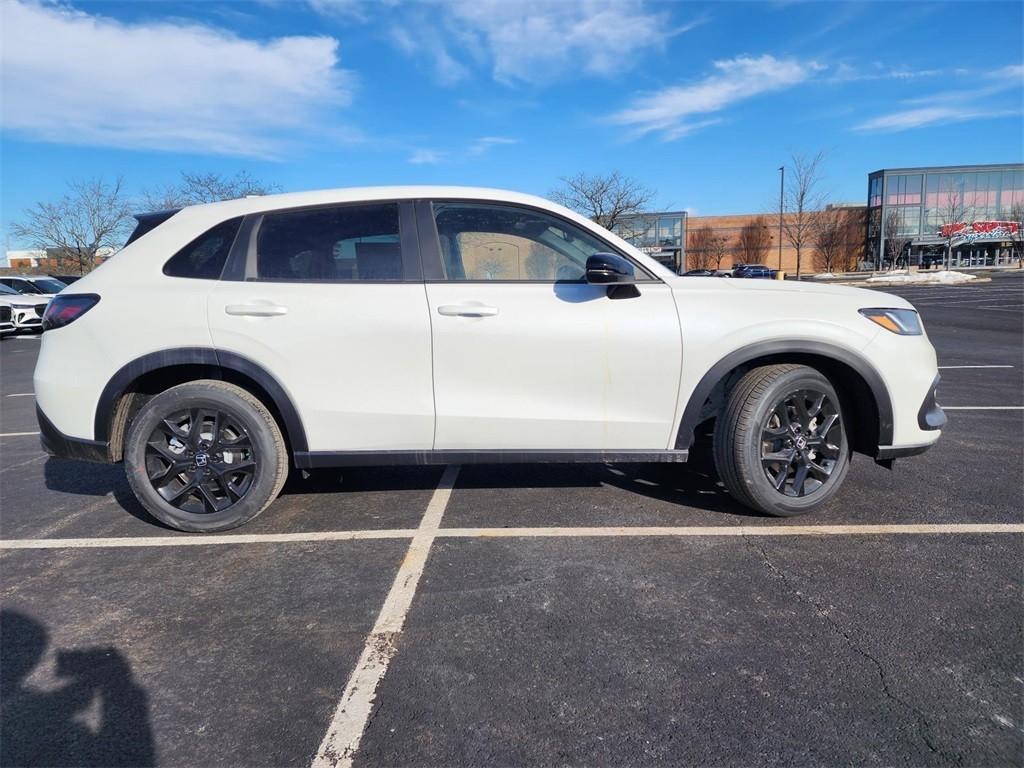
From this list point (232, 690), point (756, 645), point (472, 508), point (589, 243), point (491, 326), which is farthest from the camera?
point (472, 508)

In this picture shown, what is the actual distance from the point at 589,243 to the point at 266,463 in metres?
2.14

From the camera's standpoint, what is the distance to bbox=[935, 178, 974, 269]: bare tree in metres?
56.3

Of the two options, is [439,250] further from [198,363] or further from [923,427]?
[923,427]

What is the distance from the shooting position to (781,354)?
11.4 feet

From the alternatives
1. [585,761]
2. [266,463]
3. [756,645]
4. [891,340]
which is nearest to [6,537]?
[266,463]

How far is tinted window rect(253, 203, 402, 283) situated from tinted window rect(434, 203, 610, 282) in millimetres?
297

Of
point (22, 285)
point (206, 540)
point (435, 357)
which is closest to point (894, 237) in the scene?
point (22, 285)

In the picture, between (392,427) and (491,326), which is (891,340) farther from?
(392,427)

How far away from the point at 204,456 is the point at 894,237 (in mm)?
65177

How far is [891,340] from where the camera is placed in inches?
135

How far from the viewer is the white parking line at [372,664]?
1.92 m

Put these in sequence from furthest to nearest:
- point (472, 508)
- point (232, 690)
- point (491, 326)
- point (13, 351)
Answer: point (13, 351)
point (472, 508)
point (491, 326)
point (232, 690)

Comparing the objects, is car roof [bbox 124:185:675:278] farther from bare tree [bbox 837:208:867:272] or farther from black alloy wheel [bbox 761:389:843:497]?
bare tree [bbox 837:208:867:272]

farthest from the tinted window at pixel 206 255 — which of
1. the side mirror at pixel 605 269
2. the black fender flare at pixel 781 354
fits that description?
the black fender flare at pixel 781 354
